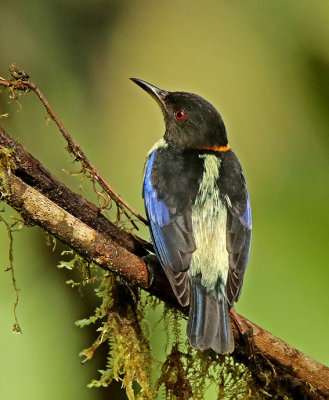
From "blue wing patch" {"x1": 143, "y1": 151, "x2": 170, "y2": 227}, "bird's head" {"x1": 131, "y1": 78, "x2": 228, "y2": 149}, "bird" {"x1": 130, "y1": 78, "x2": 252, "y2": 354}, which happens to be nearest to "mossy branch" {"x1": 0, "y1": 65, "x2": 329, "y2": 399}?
"bird" {"x1": 130, "y1": 78, "x2": 252, "y2": 354}

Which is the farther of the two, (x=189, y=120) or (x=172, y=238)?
(x=189, y=120)

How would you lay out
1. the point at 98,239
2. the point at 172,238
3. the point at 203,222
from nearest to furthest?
the point at 98,239 → the point at 172,238 → the point at 203,222

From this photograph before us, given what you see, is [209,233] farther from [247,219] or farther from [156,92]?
[156,92]

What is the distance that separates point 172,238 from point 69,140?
2.21 ft

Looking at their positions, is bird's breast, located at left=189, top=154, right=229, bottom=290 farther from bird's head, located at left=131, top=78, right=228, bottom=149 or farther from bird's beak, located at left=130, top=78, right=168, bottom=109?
bird's beak, located at left=130, top=78, right=168, bottom=109

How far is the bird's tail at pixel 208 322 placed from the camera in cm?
305

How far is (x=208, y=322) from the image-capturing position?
→ 3152mm

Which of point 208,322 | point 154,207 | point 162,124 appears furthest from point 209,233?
point 162,124

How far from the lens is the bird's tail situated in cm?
305

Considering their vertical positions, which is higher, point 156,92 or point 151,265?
point 156,92

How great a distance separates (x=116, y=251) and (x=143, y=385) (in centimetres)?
69

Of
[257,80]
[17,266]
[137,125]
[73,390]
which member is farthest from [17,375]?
[257,80]

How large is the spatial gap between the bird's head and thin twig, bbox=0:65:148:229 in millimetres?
752

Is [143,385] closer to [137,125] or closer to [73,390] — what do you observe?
[73,390]
